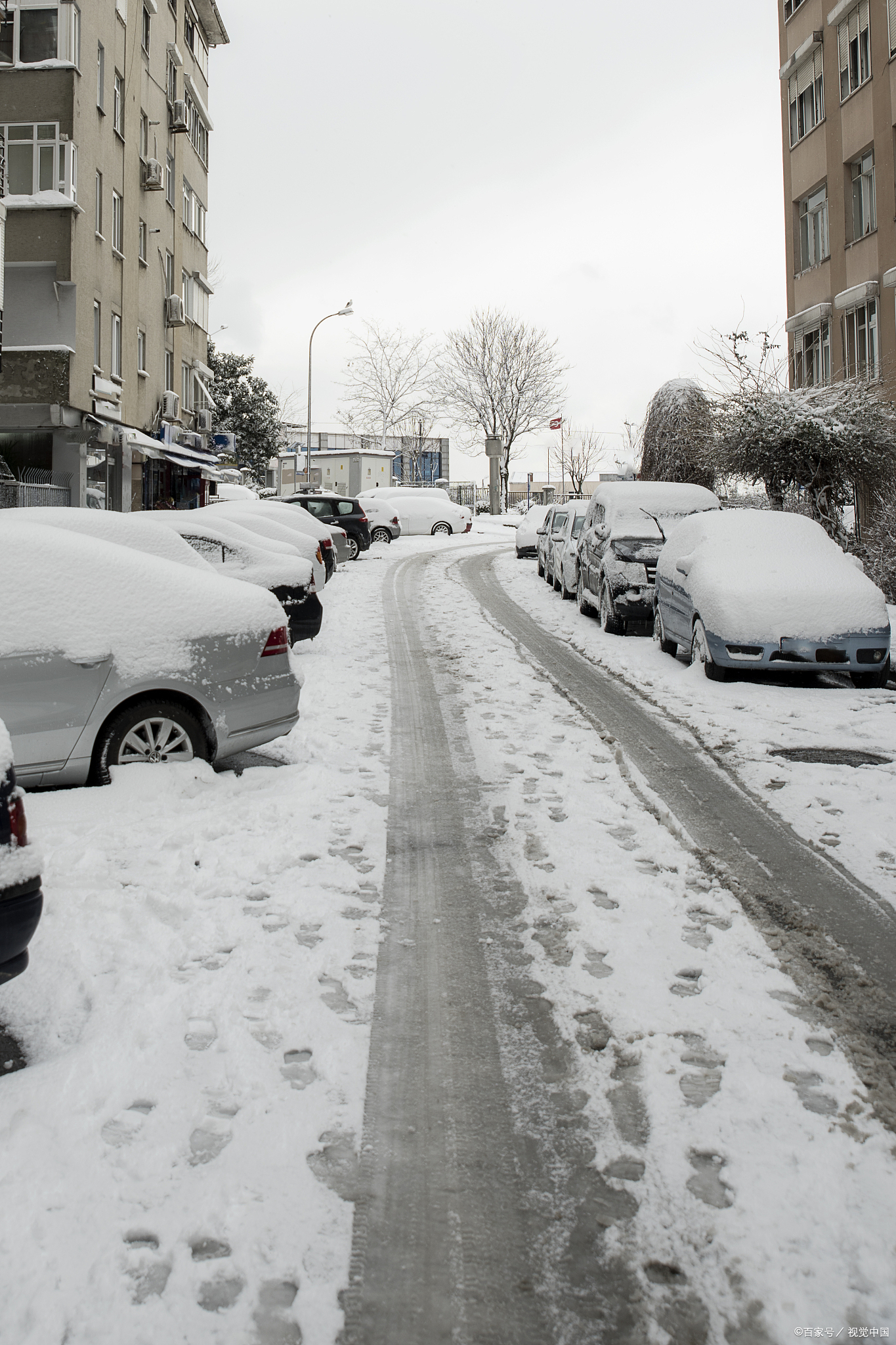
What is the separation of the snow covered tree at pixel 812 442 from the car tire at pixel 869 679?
9079mm

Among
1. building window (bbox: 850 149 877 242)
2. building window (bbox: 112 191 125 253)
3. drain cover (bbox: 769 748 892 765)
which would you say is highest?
building window (bbox: 112 191 125 253)

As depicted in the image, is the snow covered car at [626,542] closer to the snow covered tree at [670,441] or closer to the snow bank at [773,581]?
the snow bank at [773,581]

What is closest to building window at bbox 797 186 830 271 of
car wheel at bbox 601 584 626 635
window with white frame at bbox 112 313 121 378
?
car wheel at bbox 601 584 626 635

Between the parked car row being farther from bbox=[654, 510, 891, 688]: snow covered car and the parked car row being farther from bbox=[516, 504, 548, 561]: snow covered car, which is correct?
bbox=[516, 504, 548, 561]: snow covered car

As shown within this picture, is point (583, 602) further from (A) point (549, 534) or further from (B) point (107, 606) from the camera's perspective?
(B) point (107, 606)

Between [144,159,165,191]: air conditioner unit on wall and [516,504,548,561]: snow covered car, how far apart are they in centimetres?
1336

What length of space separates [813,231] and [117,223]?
55.4 feet

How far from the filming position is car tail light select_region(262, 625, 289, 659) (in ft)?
22.3

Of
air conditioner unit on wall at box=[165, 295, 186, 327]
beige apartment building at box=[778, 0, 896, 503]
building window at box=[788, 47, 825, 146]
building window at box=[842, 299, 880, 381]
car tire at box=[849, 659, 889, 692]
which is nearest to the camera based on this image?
car tire at box=[849, 659, 889, 692]

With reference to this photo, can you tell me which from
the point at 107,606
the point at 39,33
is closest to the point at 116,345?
the point at 39,33

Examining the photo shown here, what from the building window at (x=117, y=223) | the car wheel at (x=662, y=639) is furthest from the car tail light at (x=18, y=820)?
the building window at (x=117, y=223)

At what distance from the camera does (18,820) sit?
3.45 metres

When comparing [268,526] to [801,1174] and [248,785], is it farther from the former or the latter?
[801,1174]

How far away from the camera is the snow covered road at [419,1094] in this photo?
2.42 metres
